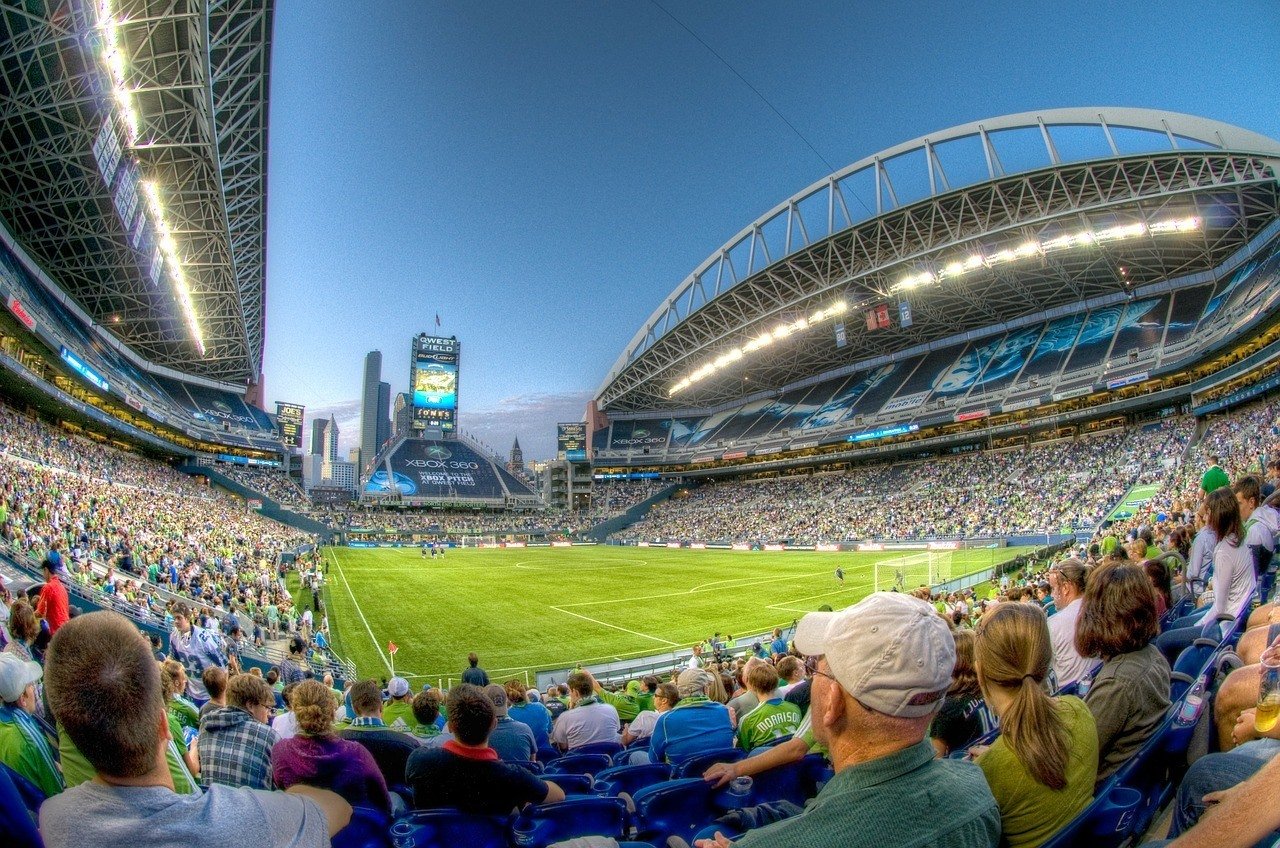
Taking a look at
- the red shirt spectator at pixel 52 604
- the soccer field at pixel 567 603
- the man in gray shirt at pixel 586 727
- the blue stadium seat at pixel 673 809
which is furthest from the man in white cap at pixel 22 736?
the soccer field at pixel 567 603

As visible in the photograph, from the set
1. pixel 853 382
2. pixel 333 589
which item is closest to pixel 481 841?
pixel 333 589

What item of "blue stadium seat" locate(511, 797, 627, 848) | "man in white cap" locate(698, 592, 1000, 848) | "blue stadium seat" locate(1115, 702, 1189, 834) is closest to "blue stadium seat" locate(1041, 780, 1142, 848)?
"blue stadium seat" locate(1115, 702, 1189, 834)

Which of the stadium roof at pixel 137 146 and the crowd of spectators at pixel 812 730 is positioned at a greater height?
the stadium roof at pixel 137 146

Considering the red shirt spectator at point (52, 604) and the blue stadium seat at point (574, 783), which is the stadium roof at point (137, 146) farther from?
the blue stadium seat at point (574, 783)

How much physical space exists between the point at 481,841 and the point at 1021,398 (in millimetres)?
56113

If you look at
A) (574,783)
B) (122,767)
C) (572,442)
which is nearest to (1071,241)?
(574,783)

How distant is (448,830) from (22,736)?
1981 millimetres

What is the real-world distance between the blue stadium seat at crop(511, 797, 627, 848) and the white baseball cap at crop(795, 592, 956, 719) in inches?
91.7

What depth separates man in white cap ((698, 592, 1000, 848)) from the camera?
1.53 meters

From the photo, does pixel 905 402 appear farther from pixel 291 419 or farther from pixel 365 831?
pixel 291 419

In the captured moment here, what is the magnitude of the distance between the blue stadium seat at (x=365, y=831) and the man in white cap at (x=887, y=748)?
2.38m

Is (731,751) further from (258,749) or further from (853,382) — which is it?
(853,382)

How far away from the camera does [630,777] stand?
4.29 m

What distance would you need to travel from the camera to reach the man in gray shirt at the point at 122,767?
1.61 meters
